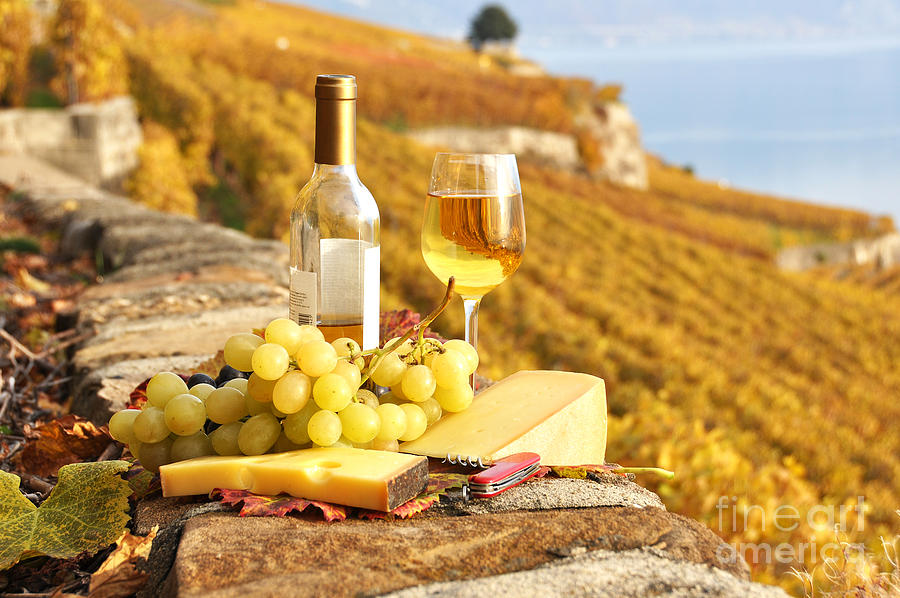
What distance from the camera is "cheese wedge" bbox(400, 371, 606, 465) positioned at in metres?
1.50

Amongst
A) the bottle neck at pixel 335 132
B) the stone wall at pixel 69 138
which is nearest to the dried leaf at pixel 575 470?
the bottle neck at pixel 335 132

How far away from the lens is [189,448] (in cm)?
145

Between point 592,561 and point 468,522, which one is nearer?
point 592,561

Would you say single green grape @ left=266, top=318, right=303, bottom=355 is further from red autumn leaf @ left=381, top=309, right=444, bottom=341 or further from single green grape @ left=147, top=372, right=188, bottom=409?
red autumn leaf @ left=381, top=309, right=444, bottom=341

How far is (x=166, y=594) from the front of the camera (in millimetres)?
1057

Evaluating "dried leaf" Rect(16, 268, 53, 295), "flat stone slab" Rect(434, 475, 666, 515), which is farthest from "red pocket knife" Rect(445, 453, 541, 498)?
"dried leaf" Rect(16, 268, 53, 295)

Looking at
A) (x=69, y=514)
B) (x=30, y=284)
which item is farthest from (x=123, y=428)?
(x=30, y=284)

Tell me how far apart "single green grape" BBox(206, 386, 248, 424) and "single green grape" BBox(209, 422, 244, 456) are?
2 centimetres

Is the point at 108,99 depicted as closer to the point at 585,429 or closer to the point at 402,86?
the point at 402,86

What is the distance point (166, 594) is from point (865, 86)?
177 meters

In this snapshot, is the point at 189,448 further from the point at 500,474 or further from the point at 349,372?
the point at 500,474

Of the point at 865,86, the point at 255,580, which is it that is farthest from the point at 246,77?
the point at 865,86

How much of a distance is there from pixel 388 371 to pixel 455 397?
0.14 m

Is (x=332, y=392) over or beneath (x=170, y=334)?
over
